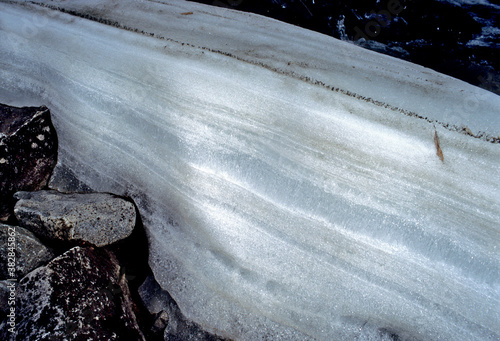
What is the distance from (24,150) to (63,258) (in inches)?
22.6

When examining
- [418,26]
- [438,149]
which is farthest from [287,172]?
[418,26]

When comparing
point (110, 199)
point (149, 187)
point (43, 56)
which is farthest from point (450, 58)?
point (43, 56)

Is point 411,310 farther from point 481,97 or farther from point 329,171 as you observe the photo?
point 481,97

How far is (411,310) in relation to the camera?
3.77 feet

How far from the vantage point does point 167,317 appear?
1.26 meters

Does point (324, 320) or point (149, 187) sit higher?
point (149, 187)

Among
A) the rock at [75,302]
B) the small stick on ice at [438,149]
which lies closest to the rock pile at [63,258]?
the rock at [75,302]

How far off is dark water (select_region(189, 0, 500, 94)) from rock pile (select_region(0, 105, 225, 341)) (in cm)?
134

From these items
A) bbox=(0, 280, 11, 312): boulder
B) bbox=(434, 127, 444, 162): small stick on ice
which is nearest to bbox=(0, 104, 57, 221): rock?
bbox=(0, 280, 11, 312): boulder

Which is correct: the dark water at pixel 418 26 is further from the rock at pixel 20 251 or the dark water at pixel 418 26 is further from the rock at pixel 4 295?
the rock at pixel 4 295

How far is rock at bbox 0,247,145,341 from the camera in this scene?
1007 mm

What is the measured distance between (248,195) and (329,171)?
33cm

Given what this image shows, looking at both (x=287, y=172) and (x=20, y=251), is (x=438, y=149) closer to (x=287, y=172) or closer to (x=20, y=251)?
(x=287, y=172)

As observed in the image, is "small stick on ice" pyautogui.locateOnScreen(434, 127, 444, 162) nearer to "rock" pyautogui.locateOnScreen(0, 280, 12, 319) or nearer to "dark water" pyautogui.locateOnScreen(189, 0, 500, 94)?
"dark water" pyautogui.locateOnScreen(189, 0, 500, 94)
